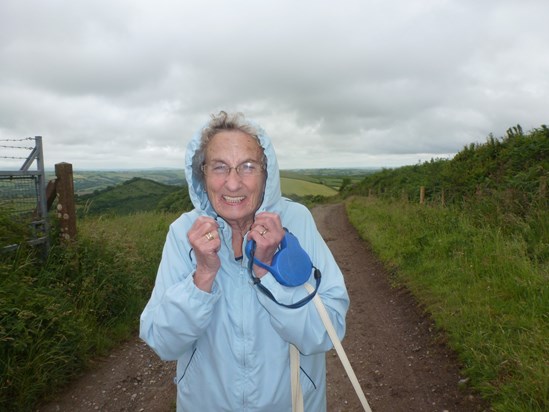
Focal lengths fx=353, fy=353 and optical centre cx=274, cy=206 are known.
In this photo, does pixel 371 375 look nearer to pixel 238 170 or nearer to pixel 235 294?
pixel 235 294

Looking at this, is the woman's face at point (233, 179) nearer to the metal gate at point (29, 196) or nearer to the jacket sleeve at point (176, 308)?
the jacket sleeve at point (176, 308)

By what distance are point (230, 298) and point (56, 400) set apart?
2831 millimetres

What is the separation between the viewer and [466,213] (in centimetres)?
791

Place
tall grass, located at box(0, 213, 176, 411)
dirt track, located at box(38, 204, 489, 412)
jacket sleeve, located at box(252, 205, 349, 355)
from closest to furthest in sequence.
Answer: jacket sleeve, located at box(252, 205, 349, 355) → tall grass, located at box(0, 213, 176, 411) → dirt track, located at box(38, 204, 489, 412)

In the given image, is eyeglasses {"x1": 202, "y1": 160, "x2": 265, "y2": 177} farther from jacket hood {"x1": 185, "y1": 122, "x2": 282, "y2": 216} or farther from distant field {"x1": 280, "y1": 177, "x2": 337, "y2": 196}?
distant field {"x1": 280, "y1": 177, "x2": 337, "y2": 196}

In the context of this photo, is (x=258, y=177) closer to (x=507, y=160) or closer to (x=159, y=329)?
(x=159, y=329)

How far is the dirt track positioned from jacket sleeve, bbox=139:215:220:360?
2.15m

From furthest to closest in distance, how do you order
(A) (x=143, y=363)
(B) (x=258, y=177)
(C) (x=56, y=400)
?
(A) (x=143, y=363)
(C) (x=56, y=400)
(B) (x=258, y=177)

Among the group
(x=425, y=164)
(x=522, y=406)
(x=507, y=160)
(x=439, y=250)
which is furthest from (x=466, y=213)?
(x=425, y=164)

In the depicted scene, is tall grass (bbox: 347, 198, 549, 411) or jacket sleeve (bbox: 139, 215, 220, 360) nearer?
jacket sleeve (bbox: 139, 215, 220, 360)

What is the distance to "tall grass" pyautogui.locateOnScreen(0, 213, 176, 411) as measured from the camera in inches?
124

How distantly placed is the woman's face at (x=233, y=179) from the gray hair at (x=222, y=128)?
21 millimetres

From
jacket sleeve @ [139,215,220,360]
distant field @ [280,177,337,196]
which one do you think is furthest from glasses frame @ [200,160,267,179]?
distant field @ [280,177,337,196]

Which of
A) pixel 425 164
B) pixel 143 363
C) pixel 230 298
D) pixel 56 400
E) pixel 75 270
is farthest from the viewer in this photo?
pixel 425 164
